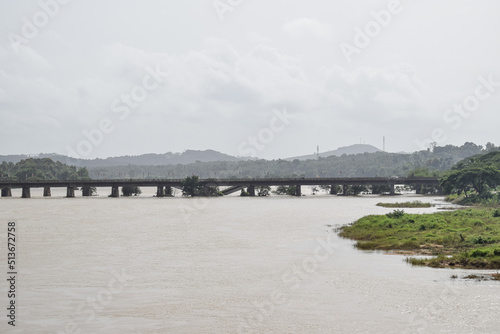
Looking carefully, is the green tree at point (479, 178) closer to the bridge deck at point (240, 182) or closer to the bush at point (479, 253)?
the bridge deck at point (240, 182)

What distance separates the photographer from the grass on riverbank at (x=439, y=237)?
45250mm

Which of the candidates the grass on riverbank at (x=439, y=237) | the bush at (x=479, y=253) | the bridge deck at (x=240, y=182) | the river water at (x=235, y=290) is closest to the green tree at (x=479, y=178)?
the grass on riverbank at (x=439, y=237)

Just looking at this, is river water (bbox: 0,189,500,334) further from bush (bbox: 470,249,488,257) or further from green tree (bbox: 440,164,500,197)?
green tree (bbox: 440,164,500,197)

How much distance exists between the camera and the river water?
30891 mm

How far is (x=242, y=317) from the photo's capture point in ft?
106

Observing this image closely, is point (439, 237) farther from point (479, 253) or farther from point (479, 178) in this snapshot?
point (479, 178)

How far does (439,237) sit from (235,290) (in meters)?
25.6

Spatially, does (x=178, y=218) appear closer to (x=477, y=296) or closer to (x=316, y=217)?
(x=316, y=217)

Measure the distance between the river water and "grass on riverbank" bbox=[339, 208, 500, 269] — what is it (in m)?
2.88

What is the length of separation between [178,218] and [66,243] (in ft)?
123

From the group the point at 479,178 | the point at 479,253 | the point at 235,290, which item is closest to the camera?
the point at 235,290

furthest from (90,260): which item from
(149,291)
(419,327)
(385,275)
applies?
(419,327)

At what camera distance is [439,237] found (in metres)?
56.3

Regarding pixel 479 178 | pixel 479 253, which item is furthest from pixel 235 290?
pixel 479 178
